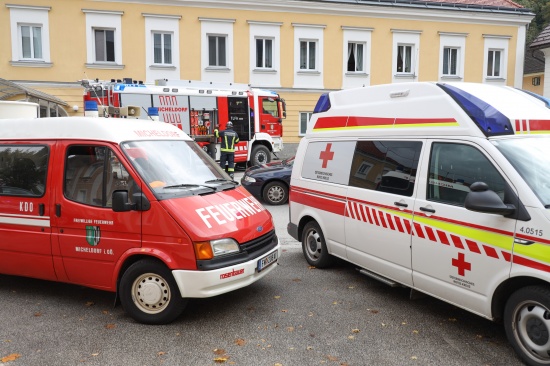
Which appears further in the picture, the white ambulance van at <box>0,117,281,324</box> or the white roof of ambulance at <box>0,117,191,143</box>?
the white roof of ambulance at <box>0,117,191,143</box>

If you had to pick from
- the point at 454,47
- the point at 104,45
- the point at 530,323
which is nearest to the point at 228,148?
the point at 530,323

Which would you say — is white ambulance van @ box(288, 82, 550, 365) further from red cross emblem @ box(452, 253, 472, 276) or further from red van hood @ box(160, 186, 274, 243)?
red van hood @ box(160, 186, 274, 243)

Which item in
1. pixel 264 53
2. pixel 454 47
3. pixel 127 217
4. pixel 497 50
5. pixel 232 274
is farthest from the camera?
pixel 497 50

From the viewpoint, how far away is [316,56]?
83.5ft

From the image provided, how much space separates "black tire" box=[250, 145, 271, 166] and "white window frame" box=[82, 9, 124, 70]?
29.3ft

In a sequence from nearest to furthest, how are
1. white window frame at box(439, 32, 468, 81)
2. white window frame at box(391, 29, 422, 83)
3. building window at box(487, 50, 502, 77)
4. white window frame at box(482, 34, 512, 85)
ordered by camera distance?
white window frame at box(391, 29, 422, 83)
white window frame at box(439, 32, 468, 81)
white window frame at box(482, 34, 512, 85)
building window at box(487, 50, 502, 77)

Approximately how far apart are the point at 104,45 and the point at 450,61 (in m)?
18.8

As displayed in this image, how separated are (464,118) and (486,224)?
1001mm

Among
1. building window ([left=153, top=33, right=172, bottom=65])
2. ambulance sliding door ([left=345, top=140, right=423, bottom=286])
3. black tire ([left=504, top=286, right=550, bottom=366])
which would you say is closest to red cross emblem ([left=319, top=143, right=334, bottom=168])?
ambulance sliding door ([left=345, top=140, right=423, bottom=286])

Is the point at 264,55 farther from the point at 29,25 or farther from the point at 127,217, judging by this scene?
the point at 127,217

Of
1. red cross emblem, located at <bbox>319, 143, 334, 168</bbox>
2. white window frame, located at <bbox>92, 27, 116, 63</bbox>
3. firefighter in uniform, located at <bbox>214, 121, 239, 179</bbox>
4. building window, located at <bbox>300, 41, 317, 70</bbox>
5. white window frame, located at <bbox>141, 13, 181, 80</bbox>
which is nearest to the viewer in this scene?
red cross emblem, located at <bbox>319, 143, 334, 168</bbox>

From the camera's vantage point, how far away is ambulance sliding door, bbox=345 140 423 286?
15.5ft

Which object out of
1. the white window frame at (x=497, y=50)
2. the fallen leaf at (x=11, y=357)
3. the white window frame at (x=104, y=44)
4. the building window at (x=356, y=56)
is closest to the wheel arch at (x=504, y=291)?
the fallen leaf at (x=11, y=357)

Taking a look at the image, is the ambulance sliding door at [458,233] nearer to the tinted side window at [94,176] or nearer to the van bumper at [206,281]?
the van bumper at [206,281]
